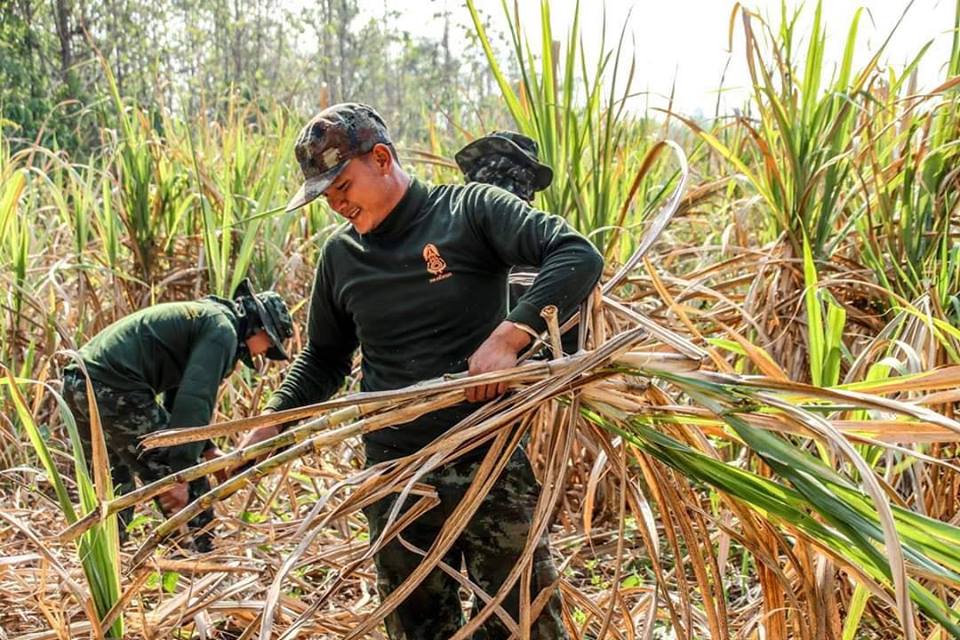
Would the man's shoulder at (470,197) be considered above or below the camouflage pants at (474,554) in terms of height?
above

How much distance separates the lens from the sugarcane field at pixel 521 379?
150 cm

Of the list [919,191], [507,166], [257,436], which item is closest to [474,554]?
[257,436]

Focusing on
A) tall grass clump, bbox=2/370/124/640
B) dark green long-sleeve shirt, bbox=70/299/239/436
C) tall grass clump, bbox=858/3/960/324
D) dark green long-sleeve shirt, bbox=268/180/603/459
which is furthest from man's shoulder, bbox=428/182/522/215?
dark green long-sleeve shirt, bbox=70/299/239/436

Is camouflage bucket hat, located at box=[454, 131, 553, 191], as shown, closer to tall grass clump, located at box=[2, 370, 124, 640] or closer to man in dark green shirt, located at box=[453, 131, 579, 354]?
man in dark green shirt, located at box=[453, 131, 579, 354]

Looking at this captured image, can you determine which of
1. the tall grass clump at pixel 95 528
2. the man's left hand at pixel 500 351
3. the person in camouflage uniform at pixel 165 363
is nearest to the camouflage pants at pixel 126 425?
the person in camouflage uniform at pixel 165 363

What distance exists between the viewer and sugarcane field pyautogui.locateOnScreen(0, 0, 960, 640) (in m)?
1.50

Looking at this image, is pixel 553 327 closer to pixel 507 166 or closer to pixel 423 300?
pixel 423 300

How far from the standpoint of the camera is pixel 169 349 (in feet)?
11.7

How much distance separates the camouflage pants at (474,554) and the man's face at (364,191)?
56cm

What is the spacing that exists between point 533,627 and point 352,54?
17.3 metres

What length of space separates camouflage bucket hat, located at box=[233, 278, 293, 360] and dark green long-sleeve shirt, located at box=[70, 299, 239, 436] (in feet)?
0.36

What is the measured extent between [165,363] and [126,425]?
0.27 meters

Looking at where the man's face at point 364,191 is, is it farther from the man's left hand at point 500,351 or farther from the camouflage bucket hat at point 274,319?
the camouflage bucket hat at point 274,319

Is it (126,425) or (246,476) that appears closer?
(246,476)
